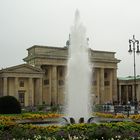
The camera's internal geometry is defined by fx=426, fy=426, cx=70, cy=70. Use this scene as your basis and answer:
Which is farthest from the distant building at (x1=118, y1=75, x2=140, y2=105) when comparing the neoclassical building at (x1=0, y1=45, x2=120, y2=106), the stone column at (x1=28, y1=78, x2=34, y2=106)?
the stone column at (x1=28, y1=78, x2=34, y2=106)

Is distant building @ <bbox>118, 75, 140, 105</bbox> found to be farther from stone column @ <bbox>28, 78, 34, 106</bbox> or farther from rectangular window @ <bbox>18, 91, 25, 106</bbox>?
rectangular window @ <bbox>18, 91, 25, 106</bbox>

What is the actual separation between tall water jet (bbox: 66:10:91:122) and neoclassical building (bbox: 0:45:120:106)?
51814mm

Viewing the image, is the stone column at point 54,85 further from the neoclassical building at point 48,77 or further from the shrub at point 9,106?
the shrub at point 9,106

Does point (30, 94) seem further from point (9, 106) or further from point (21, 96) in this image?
point (9, 106)

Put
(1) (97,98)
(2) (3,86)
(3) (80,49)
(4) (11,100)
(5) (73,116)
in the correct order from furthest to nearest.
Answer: (1) (97,98)
(2) (3,86)
(4) (11,100)
(3) (80,49)
(5) (73,116)

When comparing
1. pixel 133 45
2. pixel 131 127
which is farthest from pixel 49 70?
pixel 131 127

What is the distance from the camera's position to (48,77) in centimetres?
9431

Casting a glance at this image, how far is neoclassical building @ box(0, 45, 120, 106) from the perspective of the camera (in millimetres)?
A: 81019

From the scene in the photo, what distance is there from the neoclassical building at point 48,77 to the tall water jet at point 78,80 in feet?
170

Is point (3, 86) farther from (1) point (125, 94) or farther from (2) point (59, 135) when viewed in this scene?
(2) point (59, 135)

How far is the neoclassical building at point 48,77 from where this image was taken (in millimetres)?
81019

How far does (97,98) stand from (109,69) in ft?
25.1

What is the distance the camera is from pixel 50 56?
89.8 m

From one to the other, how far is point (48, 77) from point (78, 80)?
226 ft
